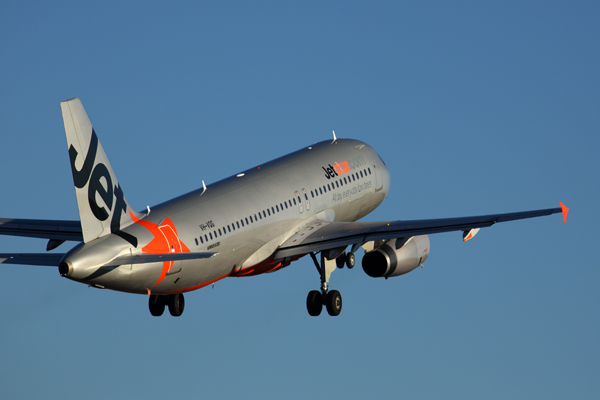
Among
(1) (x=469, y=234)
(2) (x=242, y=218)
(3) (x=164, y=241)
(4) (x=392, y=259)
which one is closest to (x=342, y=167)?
(4) (x=392, y=259)

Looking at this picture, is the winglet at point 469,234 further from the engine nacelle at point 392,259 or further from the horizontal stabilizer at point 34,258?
the horizontal stabilizer at point 34,258

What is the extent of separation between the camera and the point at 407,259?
2228 inches

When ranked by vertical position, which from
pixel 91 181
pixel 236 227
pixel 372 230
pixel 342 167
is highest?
pixel 342 167

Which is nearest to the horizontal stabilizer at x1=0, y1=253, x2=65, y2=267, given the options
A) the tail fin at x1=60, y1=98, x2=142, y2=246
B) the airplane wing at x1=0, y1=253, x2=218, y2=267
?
the airplane wing at x1=0, y1=253, x2=218, y2=267

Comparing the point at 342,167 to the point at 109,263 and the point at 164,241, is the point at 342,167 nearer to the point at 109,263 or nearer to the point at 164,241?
the point at 164,241

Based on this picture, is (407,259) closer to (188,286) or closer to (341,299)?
(341,299)

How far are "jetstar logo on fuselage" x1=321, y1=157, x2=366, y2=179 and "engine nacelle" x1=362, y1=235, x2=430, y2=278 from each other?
511 cm

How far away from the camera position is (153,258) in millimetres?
45750

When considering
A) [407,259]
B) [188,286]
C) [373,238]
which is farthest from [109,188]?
[407,259]

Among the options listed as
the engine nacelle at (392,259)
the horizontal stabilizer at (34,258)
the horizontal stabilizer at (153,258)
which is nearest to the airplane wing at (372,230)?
the engine nacelle at (392,259)

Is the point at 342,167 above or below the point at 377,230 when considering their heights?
above

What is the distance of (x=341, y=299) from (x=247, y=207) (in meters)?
6.85

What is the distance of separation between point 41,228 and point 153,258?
1227cm

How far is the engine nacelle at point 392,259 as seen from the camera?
56.0 m
